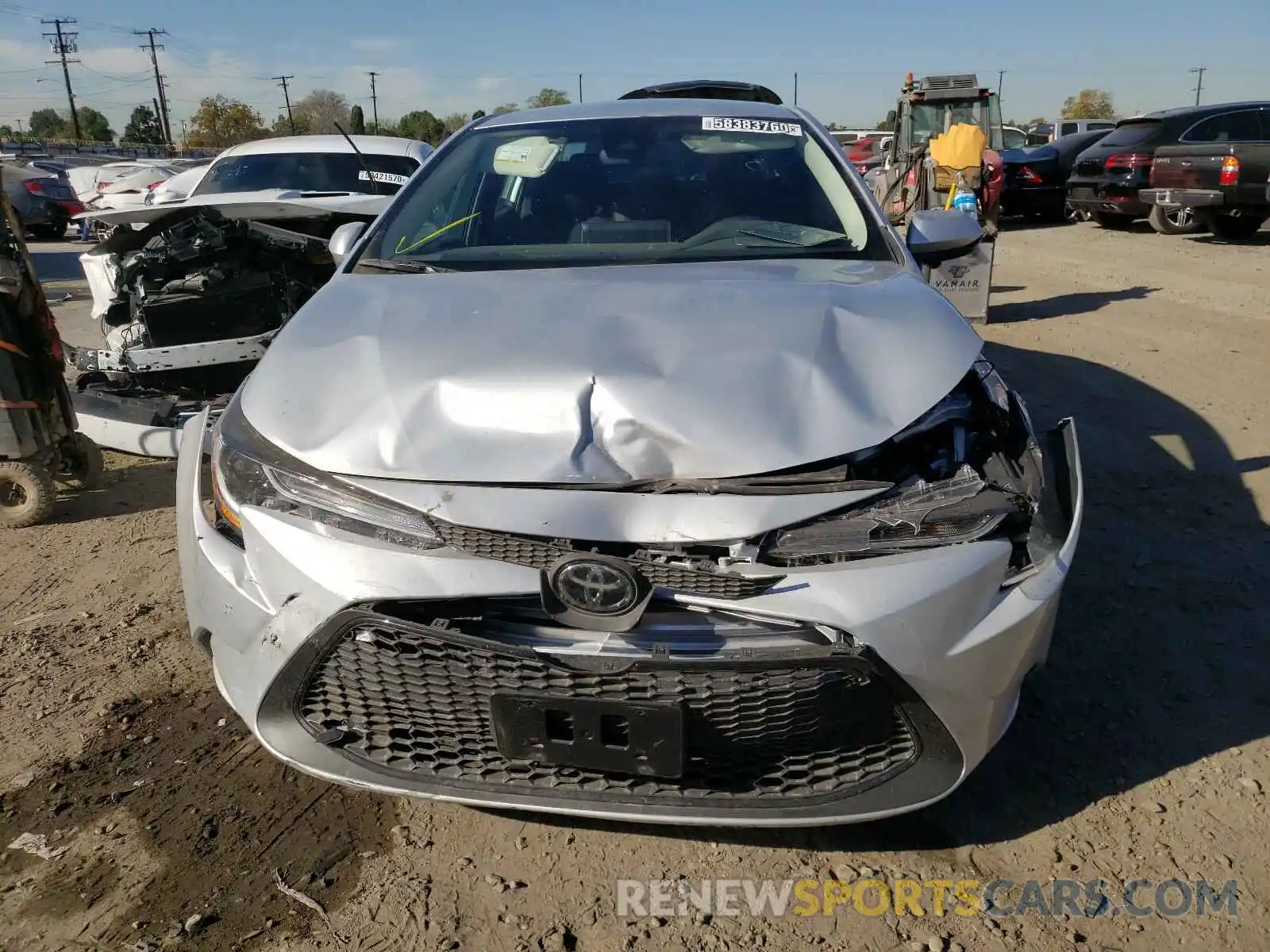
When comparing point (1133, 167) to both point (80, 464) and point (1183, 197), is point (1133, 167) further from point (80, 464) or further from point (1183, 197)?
point (80, 464)

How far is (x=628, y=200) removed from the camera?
3.13 metres

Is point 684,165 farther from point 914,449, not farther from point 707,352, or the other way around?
point 914,449

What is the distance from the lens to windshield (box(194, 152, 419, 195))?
22.4 ft

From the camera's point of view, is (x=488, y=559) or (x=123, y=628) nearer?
(x=488, y=559)

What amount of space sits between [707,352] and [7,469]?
11.2 feet

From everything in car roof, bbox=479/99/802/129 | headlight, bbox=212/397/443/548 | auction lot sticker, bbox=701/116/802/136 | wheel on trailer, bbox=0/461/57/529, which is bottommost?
wheel on trailer, bbox=0/461/57/529

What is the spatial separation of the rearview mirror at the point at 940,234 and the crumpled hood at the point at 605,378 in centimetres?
69

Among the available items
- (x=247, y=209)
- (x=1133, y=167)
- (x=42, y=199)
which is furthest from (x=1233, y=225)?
(x=42, y=199)

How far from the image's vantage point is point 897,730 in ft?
6.25

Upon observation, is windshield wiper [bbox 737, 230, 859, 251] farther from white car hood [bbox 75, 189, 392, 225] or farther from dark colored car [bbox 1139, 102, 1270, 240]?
dark colored car [bbox 1139, 102, 1270, 240]

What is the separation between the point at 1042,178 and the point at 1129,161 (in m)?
3.39

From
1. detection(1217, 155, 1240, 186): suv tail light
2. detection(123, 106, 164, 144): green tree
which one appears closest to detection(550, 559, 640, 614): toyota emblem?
detection(1217, 155, 1240, 186): suv tail light

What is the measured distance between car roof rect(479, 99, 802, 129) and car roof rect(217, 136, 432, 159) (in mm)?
3694

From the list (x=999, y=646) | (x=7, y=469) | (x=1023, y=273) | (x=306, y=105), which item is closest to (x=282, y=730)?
(x=999, y=646)
